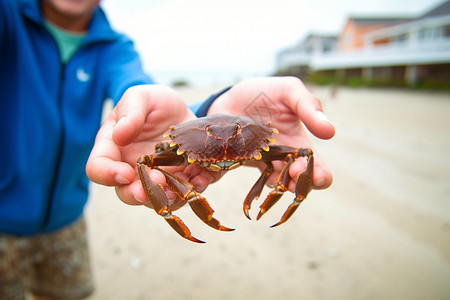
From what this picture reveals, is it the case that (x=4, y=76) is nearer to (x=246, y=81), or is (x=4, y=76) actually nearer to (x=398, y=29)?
(x=246, y=81)

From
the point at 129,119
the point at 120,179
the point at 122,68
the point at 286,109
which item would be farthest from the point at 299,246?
the point at 129,119

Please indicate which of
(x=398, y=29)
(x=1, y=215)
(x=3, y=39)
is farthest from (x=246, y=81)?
(x=398, y=29)

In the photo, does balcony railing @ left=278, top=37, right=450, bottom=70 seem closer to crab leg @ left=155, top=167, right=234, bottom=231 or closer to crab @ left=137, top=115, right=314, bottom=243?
crab @ left=137, top=115, right=314, bottom=243

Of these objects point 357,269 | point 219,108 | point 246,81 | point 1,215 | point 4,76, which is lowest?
point 357,269

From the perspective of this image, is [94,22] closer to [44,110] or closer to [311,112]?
[44,110]

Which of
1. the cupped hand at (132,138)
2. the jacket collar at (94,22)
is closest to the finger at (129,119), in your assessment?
the cupped hand at (132,138)

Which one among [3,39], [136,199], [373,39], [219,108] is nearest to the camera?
[136,199]

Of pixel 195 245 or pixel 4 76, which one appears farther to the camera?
pixel 195 245

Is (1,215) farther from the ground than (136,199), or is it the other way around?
(136,199)
